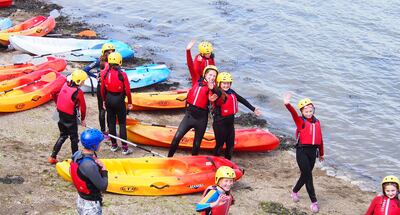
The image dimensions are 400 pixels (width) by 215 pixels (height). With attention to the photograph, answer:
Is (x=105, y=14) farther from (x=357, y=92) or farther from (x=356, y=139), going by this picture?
(x=356, y=139)

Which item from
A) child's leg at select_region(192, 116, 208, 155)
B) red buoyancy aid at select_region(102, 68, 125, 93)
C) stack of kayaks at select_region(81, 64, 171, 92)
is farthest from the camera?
stack of kayaks at select_region(81, 64, 171, 92)

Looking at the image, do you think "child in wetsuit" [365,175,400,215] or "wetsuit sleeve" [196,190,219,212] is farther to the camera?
"child in wetsuit" [365,175,400,215]

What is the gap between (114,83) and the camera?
921 centimetres

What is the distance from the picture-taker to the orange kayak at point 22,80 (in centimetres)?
1218

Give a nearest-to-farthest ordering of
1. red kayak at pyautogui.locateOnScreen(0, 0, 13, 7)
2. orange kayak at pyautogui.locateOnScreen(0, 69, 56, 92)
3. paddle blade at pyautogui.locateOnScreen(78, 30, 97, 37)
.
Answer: orange kayak at pyautogui.locateOnScreen(0, 69, 56, 92) < paddle blade at pyautogui.locateOnScreen(78, 30, 97, 37) < red kayak at pyautogui.locateOnScreen(0, 0, 13, 7)

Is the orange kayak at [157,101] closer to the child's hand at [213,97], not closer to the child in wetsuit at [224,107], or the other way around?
the child in wetsuit at [224,107]

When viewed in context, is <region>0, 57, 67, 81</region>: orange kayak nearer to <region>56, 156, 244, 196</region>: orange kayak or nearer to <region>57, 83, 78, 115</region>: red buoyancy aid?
<region>57, 83, 78, 115</region>: red buoyancy aid

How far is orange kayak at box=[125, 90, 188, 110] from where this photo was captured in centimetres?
1246

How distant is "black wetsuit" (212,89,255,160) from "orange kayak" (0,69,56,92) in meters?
4.95

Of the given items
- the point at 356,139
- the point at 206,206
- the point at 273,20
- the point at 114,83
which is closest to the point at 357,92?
the point at 356,139

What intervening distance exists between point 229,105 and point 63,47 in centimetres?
821

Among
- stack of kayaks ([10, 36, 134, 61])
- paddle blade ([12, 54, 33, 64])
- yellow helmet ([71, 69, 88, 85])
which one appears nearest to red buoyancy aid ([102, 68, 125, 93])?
yellow helmet ([71, 69, 88, 85])

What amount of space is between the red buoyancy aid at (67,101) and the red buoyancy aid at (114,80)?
2.49 feet

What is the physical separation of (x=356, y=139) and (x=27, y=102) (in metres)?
7.39
